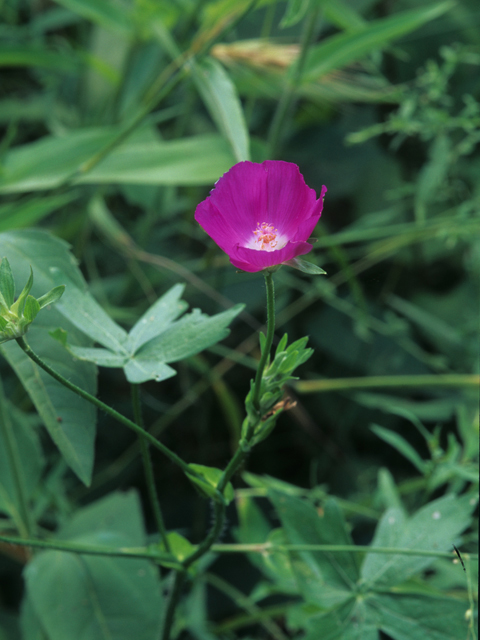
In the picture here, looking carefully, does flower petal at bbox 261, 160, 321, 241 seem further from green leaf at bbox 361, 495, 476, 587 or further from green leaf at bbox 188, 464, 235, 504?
green leaf at bbox 361, 495, 476, 587

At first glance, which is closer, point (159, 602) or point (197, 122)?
point (159, 602)

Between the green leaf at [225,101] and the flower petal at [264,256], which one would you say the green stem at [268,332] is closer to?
the flower petal at [264,256]

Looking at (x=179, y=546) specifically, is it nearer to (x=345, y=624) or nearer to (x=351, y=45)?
(x=345, y=624)

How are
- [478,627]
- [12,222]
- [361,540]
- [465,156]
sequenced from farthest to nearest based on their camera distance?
[465,156]
[361,540]
[12,222]
[478,627]

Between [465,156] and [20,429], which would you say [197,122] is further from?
[20,429]

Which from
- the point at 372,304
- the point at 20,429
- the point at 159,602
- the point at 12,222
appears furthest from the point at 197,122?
the point at 159,602

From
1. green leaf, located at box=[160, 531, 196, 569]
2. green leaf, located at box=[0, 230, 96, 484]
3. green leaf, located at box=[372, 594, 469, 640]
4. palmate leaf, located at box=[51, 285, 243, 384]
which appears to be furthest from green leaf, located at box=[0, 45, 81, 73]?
green leaf, located at box=[372, 594, 469, 640]
